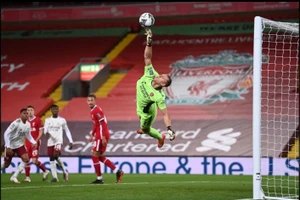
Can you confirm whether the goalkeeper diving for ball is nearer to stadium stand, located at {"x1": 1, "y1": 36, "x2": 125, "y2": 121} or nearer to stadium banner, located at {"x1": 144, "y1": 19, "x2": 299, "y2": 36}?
stadium stand, located at {"x1": 1, "y1": 36, "x2": 125, "y2": 121}

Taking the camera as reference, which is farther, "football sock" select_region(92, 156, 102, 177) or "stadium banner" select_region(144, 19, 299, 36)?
"stadium banner" select_region(144, 19, 299, 36)

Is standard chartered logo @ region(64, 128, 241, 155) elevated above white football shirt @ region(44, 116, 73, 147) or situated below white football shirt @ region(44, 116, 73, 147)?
below

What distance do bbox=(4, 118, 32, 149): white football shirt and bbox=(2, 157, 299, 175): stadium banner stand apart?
234 inches

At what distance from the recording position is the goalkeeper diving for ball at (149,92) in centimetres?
1202

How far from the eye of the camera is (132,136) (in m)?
25.3

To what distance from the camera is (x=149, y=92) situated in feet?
40.2

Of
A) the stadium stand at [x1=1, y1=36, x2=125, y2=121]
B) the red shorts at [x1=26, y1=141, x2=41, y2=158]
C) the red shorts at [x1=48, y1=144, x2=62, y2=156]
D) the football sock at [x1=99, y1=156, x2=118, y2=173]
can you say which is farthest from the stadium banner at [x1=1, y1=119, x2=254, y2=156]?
the football sock at [x1=99, y1=156, x2=118, y2=173]

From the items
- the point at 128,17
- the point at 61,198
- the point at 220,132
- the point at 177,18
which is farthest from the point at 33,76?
the point at 61,198

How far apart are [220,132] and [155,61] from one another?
6.13 meters

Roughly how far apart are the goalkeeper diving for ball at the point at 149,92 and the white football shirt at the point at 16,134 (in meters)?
5.30

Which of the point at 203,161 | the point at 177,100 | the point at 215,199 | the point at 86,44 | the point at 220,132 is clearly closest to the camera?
the point at 215,199

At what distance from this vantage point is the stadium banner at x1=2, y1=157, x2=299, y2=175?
2111 cm

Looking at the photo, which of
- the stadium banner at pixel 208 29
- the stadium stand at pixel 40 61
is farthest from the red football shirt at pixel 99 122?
the stadium banner at pixel 208 29

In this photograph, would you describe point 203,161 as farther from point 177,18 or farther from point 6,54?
point 6,54
